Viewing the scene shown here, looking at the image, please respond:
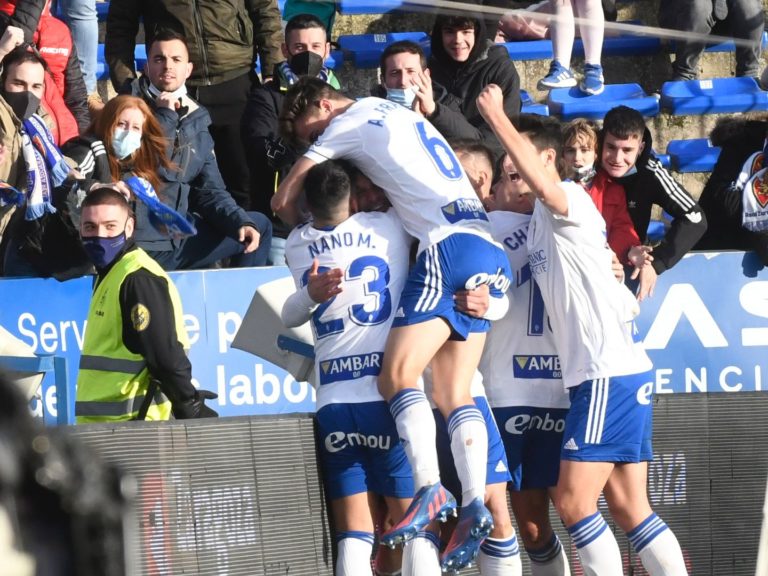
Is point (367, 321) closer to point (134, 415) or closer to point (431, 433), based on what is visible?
point (431, 433)

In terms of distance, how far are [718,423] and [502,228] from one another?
1.29m

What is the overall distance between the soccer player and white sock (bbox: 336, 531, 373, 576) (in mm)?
689

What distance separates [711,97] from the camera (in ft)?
33.1

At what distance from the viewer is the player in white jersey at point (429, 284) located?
4230mm

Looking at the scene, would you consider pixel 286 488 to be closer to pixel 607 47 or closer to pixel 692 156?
pixel 692 156

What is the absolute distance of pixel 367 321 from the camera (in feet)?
15.0

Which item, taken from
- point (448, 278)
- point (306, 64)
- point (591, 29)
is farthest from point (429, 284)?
point (591, 29)

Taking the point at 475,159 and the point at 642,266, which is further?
the point at 642,266

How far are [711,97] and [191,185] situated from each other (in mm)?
4819

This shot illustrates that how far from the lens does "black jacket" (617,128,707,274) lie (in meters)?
6.55

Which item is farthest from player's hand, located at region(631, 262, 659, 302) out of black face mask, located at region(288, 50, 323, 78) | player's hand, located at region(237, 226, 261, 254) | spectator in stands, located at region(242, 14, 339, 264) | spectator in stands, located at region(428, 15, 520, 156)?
black face mask, located at region(288, 50, 323, 78)

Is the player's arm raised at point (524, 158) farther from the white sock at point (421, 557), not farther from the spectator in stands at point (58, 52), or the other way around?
the spectator in stands at point (58, 52)

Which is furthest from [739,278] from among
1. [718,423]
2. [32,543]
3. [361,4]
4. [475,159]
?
[32,543]

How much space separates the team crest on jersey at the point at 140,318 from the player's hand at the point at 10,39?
2.97 meters
